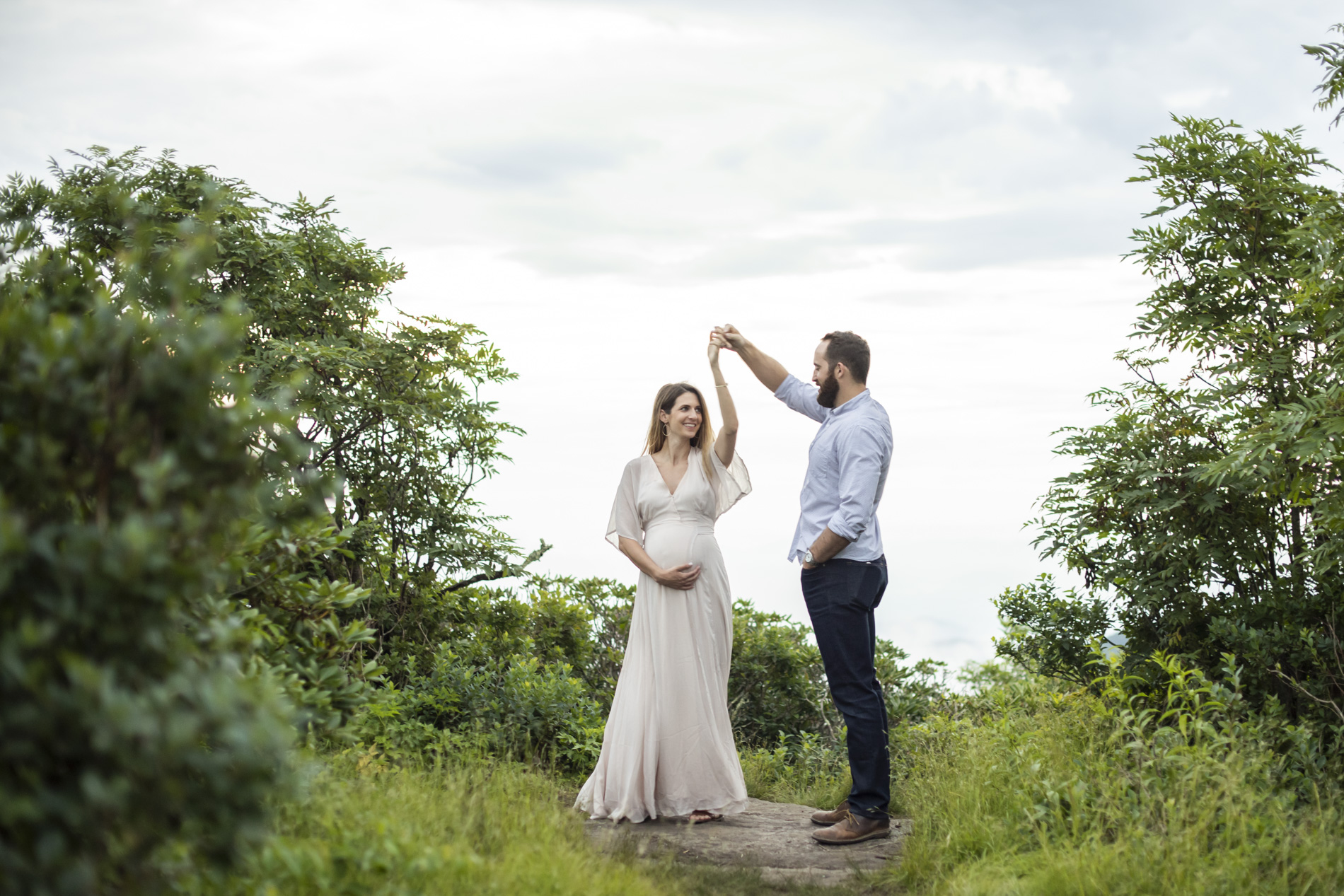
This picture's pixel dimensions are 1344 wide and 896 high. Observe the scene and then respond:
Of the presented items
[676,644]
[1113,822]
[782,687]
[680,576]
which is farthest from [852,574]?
[782,687]

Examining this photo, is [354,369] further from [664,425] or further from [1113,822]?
[1113,822]

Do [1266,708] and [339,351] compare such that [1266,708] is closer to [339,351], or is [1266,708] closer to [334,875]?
[334,875]

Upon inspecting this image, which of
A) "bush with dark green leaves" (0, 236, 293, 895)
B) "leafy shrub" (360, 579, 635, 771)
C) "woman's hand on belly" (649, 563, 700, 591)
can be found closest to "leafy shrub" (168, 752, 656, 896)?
"bush with dark green leaves" (0, 236, 293, 895)

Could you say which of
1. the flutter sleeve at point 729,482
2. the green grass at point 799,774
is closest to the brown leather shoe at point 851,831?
the green grass at point 799,774

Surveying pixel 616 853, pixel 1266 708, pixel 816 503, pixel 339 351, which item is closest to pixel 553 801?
pixel 616 853

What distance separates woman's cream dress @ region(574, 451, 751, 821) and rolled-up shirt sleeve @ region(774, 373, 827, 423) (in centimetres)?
67

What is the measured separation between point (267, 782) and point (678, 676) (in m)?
3.35

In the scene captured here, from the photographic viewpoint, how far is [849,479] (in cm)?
516

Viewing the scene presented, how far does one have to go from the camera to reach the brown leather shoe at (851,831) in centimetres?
520

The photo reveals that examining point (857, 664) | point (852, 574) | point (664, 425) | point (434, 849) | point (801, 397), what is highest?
point (801, 397)

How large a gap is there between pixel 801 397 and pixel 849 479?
35.9 inches

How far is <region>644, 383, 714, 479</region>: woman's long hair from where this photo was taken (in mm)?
5914

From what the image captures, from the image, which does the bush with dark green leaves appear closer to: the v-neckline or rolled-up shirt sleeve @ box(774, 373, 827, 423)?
the v-neckline

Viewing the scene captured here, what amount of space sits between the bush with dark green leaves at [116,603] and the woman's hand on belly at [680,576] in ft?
10.2
